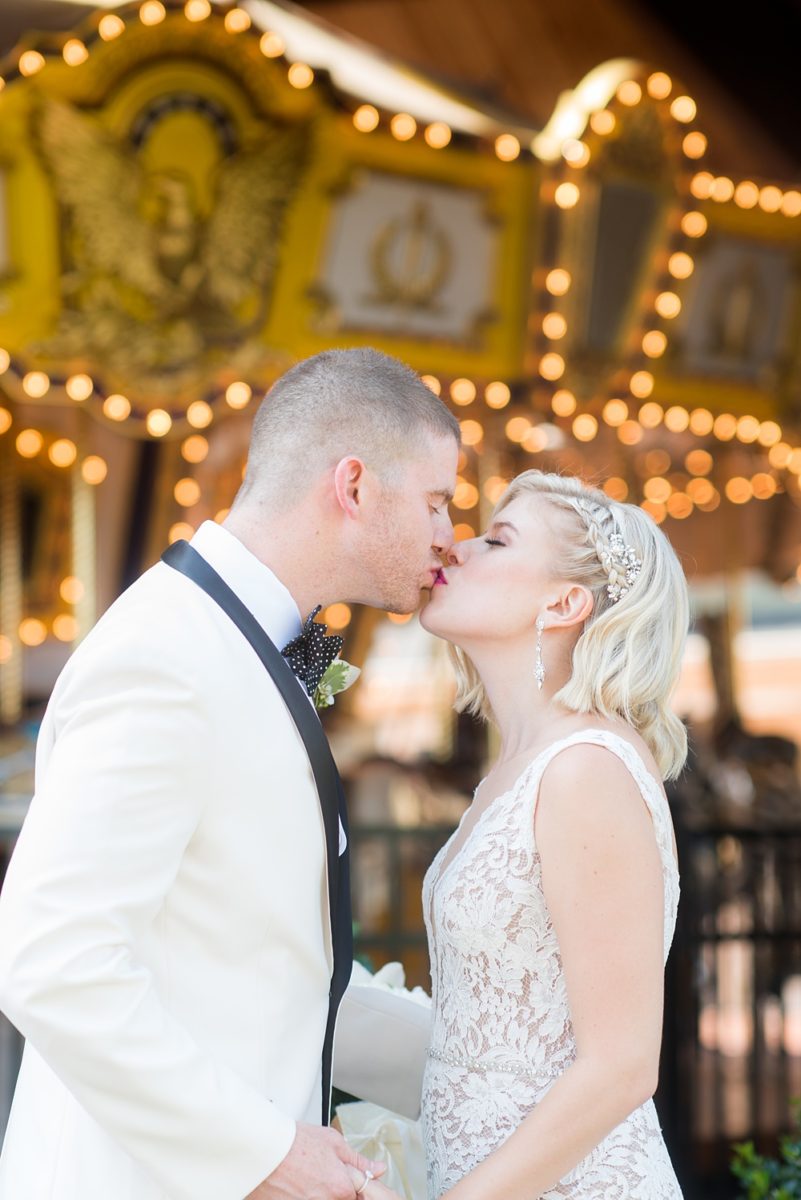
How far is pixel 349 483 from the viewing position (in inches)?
74.6

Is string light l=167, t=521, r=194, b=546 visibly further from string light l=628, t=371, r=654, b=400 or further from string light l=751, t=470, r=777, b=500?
string light l=751, t=470, r=777, b=500

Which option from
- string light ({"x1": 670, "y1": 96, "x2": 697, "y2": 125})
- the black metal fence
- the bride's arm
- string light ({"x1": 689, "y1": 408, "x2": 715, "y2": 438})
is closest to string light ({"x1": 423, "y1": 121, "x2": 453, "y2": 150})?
string light ({"x1": 670, "y1": 96, "x2": 697, "y2": 125})

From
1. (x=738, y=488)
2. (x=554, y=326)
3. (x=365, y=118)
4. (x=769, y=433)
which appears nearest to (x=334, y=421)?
(x=365, y=118)

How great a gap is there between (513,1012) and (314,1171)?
0.44 m

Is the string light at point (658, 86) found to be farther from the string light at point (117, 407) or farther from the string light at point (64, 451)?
the string light at point (64, 451)

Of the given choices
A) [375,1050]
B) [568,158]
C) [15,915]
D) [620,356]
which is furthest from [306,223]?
[15,915]

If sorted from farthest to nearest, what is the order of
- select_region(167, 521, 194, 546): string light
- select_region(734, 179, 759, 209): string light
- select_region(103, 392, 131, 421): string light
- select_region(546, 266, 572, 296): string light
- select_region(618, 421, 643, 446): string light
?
select_region(167, 521, 194, 546): string light
select_region(618, 421, 643, 446): string light
select_region(734, 179, 759, 209): string light
select_region(546, 266, 572, 296): string light
select_region(103, 392, 131, 421): string light

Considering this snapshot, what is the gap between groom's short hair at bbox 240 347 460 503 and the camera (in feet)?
6.23

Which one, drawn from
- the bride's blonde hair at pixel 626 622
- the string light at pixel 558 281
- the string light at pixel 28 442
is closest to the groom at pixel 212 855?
the bride's blonde hair at pixel 626 622

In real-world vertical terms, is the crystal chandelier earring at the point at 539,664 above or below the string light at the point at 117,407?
below

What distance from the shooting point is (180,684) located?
164 centimetres

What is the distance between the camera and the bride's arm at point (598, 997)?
1.78m

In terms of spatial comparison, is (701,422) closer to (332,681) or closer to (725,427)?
(725,427)

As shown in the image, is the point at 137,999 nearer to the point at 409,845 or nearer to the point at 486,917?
the point at 486,917
